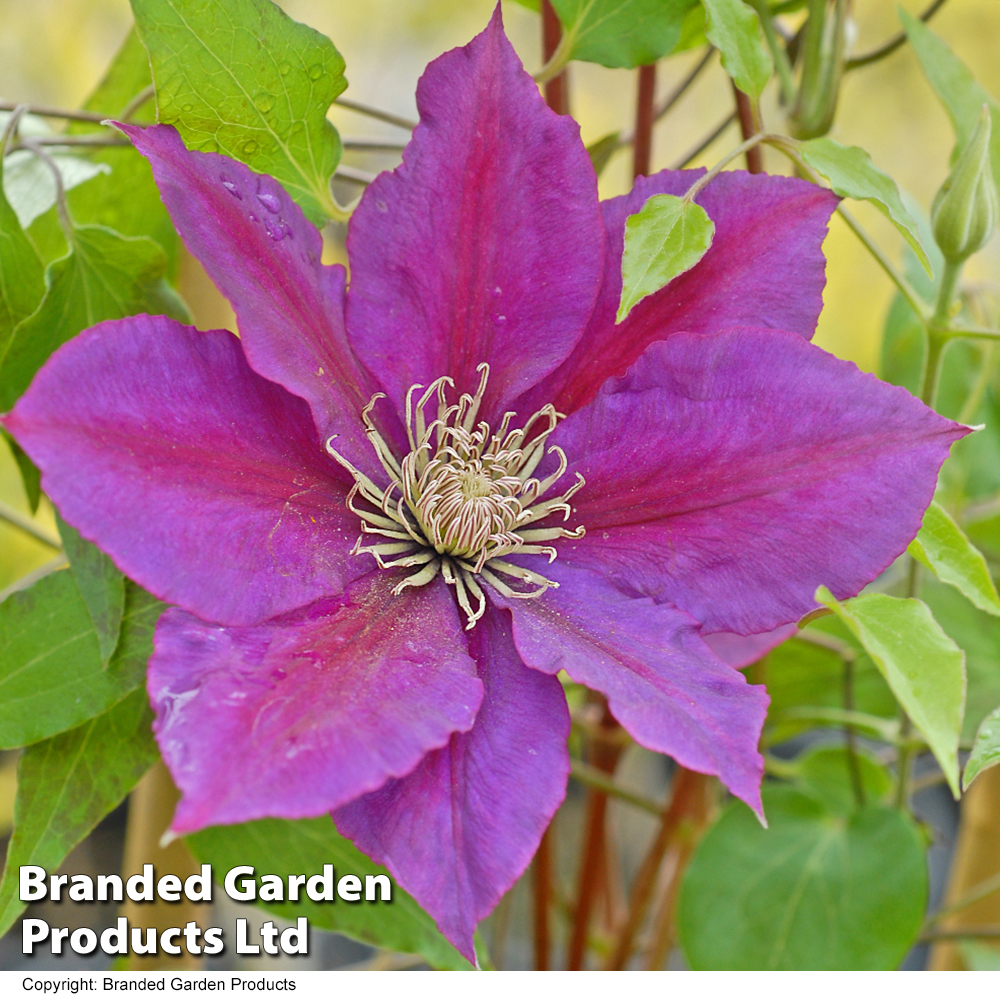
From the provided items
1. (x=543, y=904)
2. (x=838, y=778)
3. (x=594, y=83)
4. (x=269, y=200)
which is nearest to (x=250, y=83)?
(x=269, y=200)

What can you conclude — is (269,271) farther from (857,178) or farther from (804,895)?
(804,895)

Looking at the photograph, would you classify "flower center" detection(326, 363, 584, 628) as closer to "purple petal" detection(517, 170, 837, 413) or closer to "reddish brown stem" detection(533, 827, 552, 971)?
"purple petal" detection(517, 170, 837, 413)

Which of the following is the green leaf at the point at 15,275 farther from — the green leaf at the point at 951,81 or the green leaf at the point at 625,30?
the green leaf at the point at 951,81

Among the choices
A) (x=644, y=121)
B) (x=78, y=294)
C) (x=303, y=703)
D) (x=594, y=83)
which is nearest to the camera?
(x=303, y=703)

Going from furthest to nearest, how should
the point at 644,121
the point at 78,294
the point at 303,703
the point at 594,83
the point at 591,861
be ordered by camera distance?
the point at 594,83 → the point at 591,861 → the point at 644,121 → the point at 78,294 → the point at 303,703

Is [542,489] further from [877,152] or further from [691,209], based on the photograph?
[877,152]

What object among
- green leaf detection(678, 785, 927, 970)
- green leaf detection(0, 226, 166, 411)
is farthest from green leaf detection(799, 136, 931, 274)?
green leaf detection(678, 785, 927, 970)

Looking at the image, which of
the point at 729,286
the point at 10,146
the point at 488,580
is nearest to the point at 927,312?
the point at 729,286
